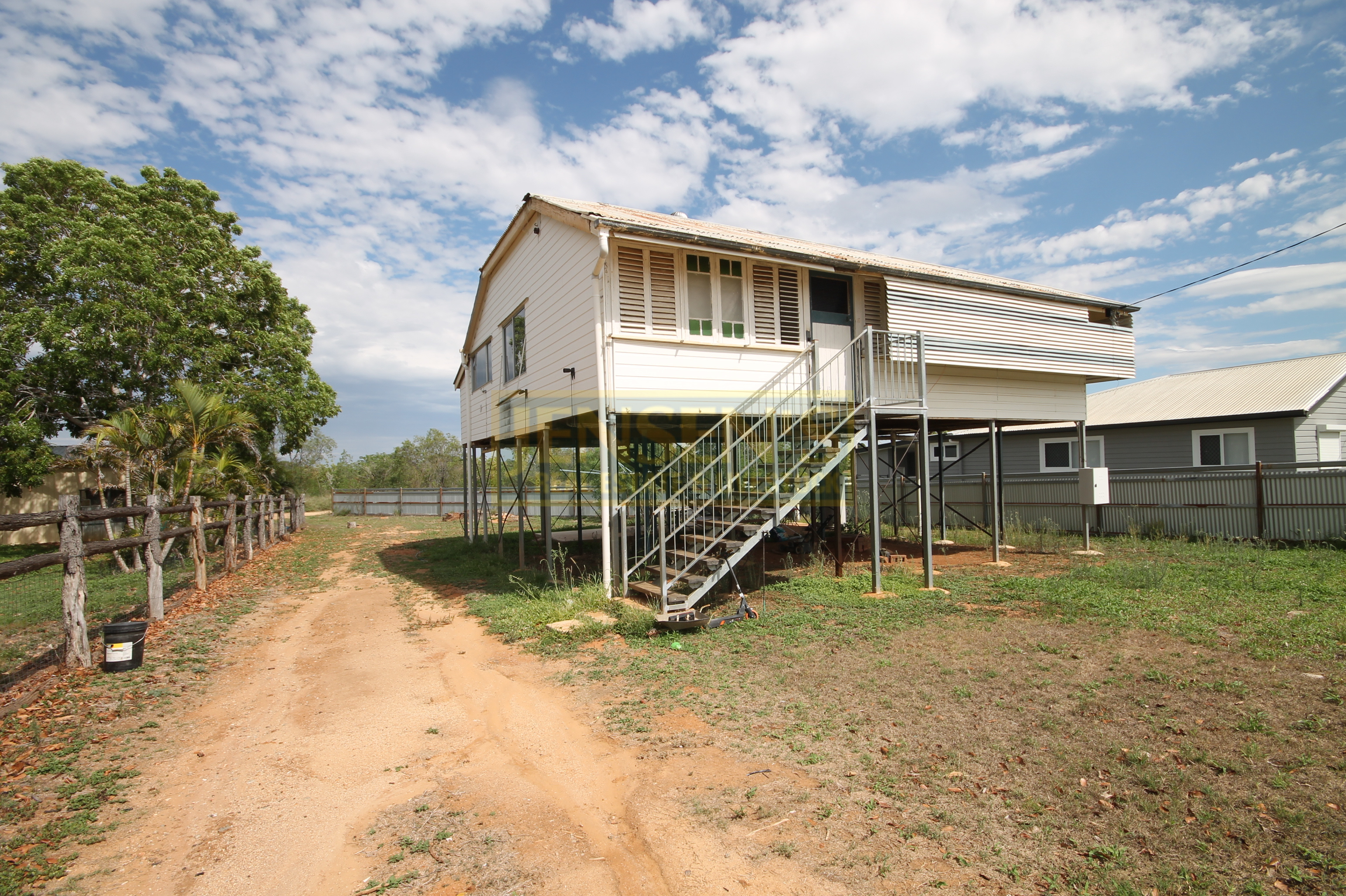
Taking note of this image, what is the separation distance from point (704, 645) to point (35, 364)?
69.5 ft

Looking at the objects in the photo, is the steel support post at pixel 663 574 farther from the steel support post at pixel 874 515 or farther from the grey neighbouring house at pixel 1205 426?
the grey neighbouring house at pixel 1205 426

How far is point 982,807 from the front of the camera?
3785 mm

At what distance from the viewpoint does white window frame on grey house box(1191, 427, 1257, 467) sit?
17062 millimetres

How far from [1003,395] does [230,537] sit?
51.6ft

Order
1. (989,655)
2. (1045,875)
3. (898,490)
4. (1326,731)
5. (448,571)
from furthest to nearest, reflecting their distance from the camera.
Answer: (898,490), (448,571), (989,655), (1326,731), (1045,875)

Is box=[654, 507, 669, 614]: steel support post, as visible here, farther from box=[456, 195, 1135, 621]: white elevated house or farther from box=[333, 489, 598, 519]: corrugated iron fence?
box=[333, 489, 598, 519]: corrugated iron fence

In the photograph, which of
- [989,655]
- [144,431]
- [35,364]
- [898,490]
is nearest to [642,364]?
[989,655]

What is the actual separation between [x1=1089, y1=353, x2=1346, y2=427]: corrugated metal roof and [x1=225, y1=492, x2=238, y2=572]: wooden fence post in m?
22.8

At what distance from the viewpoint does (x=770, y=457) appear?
11656 mm

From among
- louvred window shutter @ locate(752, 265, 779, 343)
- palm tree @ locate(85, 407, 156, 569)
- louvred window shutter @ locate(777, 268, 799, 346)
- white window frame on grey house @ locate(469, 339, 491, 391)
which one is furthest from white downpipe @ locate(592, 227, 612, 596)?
palm tree @ locate(85, 407, 156, 569)

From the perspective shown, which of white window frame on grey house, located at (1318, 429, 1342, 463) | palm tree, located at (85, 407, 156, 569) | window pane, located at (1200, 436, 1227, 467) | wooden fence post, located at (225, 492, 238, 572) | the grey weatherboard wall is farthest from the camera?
window pane, located at (1200, 436, 1227, 467)

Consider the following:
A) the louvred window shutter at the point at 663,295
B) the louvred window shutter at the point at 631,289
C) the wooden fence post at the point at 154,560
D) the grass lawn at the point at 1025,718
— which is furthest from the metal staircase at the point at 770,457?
the wooden fence post at the point at 154,560

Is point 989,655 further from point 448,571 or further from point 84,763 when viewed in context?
point 448,571

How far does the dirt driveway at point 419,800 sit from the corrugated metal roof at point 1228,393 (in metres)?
19.3
